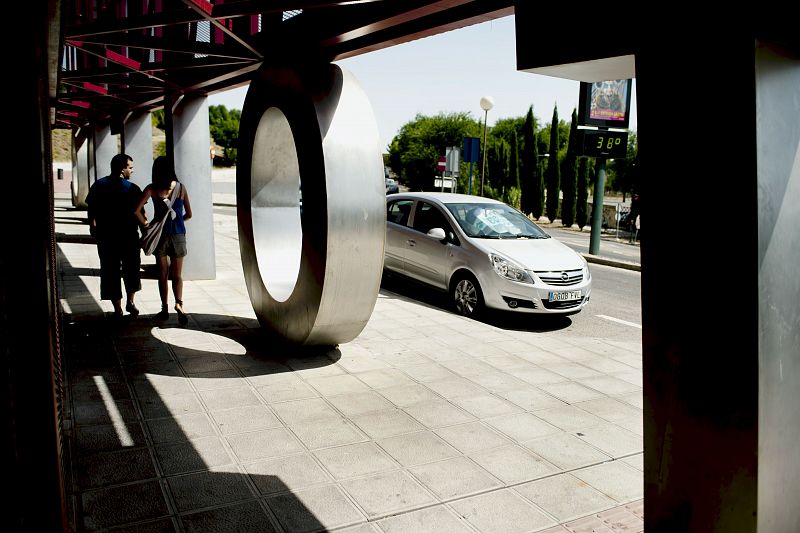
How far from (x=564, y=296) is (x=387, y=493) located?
18.0 feet

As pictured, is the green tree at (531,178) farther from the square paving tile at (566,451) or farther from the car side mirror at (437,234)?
the square paving tile at (566,451)

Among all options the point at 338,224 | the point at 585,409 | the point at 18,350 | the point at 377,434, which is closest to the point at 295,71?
the point at 338,224

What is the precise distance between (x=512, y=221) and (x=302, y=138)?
16.1 feet

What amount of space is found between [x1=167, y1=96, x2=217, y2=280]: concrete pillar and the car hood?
4.69m

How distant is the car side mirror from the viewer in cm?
962

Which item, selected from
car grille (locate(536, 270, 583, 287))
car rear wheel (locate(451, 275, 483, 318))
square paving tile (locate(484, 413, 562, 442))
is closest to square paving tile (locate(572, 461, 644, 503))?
square paving tile (locate(484, 413, 562, 442))

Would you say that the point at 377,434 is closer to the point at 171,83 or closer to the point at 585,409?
the point at 585,409

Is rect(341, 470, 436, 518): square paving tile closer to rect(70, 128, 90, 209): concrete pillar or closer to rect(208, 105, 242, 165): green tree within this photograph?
rect(70, 128, 90, 209): concrete pillar

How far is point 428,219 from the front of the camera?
33.4ft

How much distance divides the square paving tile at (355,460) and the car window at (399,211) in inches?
252

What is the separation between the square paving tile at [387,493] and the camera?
3707 millimetres

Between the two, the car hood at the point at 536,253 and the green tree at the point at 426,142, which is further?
the green tree at the point at 426,142

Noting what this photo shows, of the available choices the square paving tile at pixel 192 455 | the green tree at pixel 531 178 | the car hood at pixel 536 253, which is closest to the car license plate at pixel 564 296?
the car hood at pixel 536 253

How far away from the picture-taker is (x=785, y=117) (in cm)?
240
